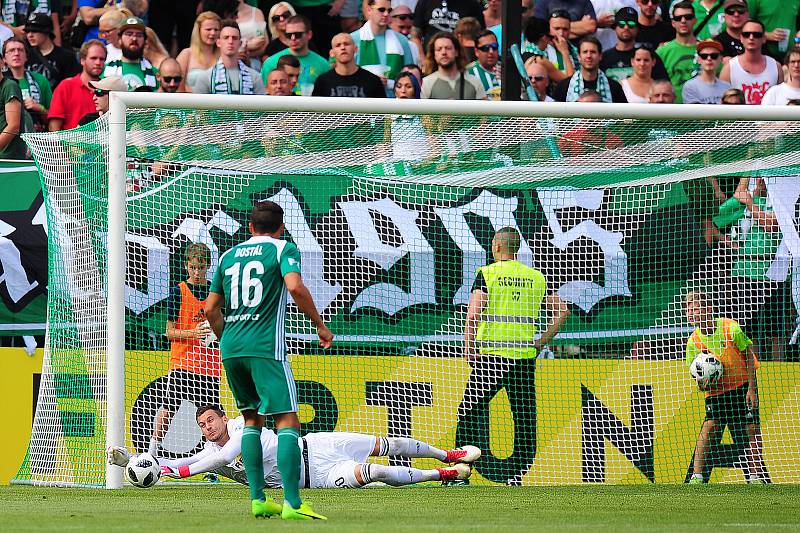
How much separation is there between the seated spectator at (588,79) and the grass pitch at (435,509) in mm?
4523

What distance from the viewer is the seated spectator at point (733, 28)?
592 inches

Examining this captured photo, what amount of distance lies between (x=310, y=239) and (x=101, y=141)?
193 cm

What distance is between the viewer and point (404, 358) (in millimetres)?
11367

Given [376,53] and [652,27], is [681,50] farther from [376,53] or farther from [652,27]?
[376,53]

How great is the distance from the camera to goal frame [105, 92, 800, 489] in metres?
9.88

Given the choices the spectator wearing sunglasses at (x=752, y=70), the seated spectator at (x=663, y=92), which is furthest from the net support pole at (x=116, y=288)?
the spectator wearing sunglasses at (x=752, y=70)

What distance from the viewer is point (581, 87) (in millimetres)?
13594

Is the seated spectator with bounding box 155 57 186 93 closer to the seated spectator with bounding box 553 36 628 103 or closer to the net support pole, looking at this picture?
the net support pole

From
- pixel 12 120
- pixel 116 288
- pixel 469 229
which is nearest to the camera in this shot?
pixel 116 288

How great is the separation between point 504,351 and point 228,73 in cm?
440

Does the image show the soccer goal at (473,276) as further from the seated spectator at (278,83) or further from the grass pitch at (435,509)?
the seated spectator at (278,83)

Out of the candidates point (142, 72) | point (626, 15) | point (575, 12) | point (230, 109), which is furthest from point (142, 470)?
point (575, 12)

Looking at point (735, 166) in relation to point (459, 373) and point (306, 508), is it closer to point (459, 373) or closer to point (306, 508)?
point (459, 373)

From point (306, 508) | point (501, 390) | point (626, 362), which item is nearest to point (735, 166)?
point (626, 362)
